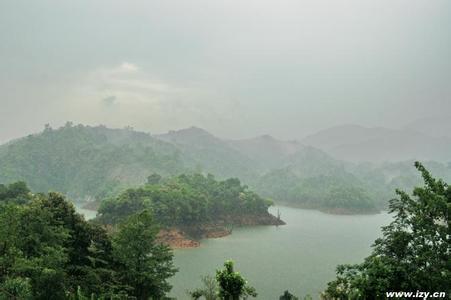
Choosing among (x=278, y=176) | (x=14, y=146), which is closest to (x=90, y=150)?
(x=14, y=146)

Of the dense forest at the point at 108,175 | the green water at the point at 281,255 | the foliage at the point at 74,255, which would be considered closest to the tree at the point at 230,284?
the foliage at the point at 74,255

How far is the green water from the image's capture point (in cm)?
3397

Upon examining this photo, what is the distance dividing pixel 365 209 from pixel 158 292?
96.2 meters

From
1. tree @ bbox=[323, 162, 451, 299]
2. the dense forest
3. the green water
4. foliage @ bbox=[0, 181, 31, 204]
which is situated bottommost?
the green water

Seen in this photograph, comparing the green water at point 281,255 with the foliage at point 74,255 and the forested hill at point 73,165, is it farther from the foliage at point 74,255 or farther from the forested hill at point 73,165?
the forested hill at point 73,165

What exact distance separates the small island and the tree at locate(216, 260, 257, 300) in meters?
38.3

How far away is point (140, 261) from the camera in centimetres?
2278

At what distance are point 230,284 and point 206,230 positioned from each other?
164 ft

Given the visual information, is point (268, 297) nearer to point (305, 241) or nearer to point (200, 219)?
point (305, 241)

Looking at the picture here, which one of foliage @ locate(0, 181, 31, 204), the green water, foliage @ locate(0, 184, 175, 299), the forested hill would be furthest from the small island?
the forested hill

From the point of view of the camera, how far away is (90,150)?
15712 cm

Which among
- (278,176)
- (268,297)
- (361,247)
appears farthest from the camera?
(278,176)

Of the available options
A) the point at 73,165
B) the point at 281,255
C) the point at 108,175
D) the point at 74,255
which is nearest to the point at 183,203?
the point at 281,255

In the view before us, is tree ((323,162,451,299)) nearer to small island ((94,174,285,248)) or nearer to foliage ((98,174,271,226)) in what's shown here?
small island ((94,174,285,248))
